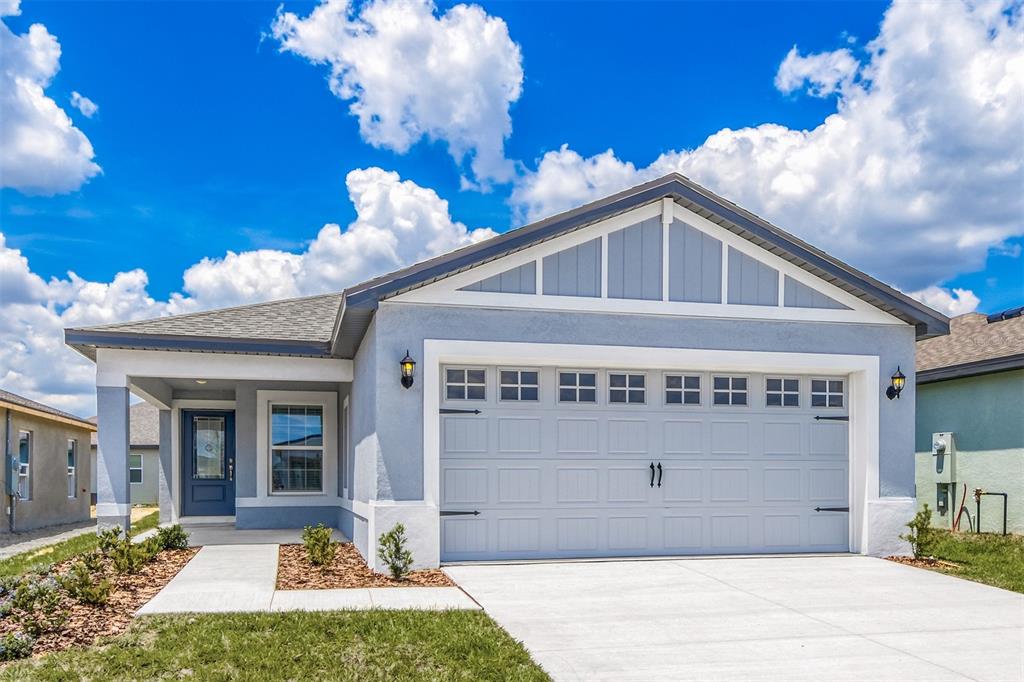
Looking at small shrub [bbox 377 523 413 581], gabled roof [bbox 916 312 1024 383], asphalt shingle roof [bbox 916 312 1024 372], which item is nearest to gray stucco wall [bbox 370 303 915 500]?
small shrub [bbox 377 523 413 581]

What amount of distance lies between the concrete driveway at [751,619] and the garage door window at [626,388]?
6.56 feet

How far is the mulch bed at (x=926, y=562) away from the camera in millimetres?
10398

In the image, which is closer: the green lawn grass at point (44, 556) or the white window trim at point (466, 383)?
the white window trim at point (466, 383)

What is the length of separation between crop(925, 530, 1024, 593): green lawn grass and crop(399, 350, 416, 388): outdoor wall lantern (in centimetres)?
681

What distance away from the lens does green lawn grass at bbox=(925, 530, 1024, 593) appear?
959 cm

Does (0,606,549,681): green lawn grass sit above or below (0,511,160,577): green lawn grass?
above

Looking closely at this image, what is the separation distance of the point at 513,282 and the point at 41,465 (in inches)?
572

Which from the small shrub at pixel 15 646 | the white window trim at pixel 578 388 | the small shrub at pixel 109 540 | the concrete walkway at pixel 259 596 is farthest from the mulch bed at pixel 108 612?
the white window trim at pixel 578 388

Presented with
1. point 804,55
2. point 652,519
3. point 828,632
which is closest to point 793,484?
point 652,519

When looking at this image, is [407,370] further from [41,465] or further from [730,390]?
[41,465]

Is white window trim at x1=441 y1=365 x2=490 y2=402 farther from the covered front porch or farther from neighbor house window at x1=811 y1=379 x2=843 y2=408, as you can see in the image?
neighbor house window at x1=811 y1=379 x2=843 y2=408

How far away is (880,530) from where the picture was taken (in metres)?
10.9

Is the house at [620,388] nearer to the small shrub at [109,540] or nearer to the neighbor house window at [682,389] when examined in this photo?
the neighbor house window at [682,389]

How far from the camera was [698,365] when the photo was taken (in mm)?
10555
